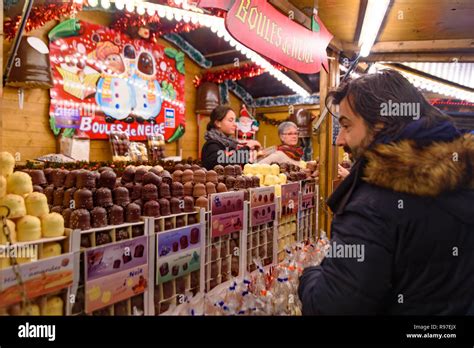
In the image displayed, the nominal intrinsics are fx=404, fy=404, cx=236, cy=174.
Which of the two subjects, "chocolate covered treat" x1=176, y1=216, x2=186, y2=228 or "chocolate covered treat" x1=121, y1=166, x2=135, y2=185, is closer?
"chocolate covered treat" x1=176, y1=216, x2=186, y2=228

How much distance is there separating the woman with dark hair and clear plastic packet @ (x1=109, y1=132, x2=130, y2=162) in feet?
9.88

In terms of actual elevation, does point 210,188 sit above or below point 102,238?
above

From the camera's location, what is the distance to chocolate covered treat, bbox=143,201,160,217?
6.23 feet

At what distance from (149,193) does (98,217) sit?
1.14ft

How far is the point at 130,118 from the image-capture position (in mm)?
6344

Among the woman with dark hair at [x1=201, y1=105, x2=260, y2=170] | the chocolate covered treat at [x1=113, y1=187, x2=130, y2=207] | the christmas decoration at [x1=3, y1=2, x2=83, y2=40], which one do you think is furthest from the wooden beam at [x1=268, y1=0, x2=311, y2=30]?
the christmas decoration at [x1=3, y1=2, x2=83, y2=40]

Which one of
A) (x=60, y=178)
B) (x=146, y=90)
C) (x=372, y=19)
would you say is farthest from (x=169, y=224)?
(x=146, y=90)

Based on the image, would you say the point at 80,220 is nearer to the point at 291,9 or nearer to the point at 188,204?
the point at 188,204

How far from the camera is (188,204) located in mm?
2104

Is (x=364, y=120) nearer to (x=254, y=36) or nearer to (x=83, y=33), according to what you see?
(x=254, y=36)

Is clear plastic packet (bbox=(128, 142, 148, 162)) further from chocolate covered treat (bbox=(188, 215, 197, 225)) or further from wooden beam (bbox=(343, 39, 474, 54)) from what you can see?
chocolate covered treat (bbox=(188, 215, 197, 225))

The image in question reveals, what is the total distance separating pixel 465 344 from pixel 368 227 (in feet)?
3.23

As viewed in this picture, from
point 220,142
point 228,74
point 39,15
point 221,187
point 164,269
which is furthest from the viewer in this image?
point 228,74

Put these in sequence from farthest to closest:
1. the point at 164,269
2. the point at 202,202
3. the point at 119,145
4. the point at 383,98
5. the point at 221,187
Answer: the point at 119,145 < the point at 221,187 < the point at 202,202 < the point at 164,269 < the point at 383,98
